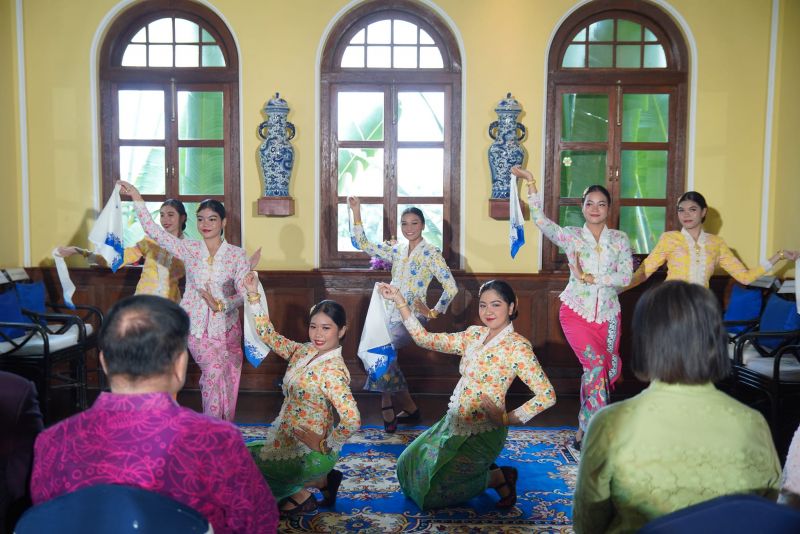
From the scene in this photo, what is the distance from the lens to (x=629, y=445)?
5.60 ft

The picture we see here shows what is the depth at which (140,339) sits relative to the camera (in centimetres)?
162

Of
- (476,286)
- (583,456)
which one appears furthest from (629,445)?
(476,286)

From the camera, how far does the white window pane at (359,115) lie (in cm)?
559

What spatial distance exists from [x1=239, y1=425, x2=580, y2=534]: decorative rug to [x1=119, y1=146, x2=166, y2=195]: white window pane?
2.30 m

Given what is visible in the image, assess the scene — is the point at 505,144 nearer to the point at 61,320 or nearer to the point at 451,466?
the point at 451,466

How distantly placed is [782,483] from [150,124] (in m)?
5.04

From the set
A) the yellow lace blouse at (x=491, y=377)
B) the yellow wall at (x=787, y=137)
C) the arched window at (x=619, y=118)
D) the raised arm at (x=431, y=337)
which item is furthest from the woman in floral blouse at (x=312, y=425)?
the yellow wall at (x=787, y=137)

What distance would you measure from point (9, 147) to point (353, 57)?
8.66ft

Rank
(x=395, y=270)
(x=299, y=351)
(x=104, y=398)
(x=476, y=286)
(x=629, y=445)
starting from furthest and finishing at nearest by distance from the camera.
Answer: (x=476, y=286)
(x=395, y=270)
(x=299, y=351)
(x=629, y=445)
(x=104, y=398)

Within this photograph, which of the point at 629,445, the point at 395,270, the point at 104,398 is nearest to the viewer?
the point at 104,398

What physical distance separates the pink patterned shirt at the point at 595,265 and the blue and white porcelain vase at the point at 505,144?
1107 mm

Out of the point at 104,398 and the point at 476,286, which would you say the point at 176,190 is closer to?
the point at 476,286

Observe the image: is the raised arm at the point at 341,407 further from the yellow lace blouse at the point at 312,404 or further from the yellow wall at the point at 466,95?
the yellow wall at the point at 466,95

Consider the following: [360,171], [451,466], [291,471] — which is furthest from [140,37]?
[451,466]
